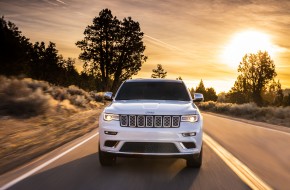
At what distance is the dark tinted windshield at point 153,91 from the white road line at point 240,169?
1.67 metres

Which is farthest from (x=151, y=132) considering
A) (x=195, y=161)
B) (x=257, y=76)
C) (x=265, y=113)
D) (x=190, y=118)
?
(x=257, y=76)

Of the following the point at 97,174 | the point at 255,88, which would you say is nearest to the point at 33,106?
the point at 97,174

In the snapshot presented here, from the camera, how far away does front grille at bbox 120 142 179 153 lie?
311 inches

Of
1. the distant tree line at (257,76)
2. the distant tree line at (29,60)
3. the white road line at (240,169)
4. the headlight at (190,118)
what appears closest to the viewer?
the white road line at (240,169)

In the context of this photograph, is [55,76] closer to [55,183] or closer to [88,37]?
[88,37]

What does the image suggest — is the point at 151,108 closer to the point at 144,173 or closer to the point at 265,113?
the point at 144,173

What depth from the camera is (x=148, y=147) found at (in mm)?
7887

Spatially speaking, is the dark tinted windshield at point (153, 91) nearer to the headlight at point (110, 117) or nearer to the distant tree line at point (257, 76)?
the headlight at point (110, 117)

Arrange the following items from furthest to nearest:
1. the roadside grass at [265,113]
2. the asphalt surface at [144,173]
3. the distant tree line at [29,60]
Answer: the distant tree line at [29,60]
the roadside grass at [265,113]
the asphalt surface at [144,173]

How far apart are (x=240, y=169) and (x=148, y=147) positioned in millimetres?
1947

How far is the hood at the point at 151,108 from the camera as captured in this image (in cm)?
816

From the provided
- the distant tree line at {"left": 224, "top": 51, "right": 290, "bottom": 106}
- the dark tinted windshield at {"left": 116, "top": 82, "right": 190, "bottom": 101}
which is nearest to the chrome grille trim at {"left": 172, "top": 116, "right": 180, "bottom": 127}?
the dark tinted windshield at {"left": 116, "top": 82, "right": 190, "bottom": 101}

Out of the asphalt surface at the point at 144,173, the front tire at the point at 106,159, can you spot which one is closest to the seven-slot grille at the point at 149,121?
the front tire at the point at 106,159

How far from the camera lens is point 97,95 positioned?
46156mm
